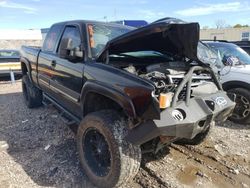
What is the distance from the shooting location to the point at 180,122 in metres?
2.61

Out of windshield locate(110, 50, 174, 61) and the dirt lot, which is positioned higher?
windshield locate(110, 50, 174, 61)

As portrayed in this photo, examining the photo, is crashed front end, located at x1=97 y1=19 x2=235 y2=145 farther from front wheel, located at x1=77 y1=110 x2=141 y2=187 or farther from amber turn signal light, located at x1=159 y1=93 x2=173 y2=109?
front wheel, located at x1=77 y1=110 x2=141 y2=187

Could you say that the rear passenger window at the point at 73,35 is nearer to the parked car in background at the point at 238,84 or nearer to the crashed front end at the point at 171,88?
the crashed front end at the point at 171,88

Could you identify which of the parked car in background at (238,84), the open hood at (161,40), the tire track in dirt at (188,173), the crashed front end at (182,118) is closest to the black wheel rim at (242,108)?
the parked car in background at (238,84)

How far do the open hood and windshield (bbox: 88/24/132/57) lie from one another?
0.81 feet

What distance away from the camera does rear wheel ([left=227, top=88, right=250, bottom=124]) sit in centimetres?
524

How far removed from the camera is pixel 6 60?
1098 cm

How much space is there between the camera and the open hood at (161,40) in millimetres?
2797

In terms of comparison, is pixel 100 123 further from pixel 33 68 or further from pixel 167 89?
pixel 33 68

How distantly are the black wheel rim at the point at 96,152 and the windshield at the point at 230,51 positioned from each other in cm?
406

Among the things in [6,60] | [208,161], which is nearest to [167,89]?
[208,161]

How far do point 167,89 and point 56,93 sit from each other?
247 cm

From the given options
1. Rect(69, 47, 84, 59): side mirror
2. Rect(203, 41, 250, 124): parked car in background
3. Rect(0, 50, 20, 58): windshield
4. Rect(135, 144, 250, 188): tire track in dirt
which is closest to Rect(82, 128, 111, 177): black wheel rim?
Rect(135, 144, 250, 188): tire track in dirt

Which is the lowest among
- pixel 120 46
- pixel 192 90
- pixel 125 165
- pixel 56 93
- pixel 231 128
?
pixel 231 128
